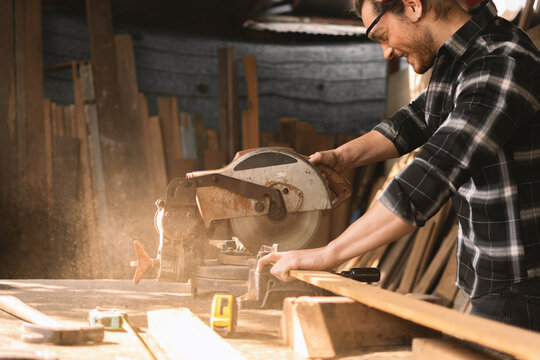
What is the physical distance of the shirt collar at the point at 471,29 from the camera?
1479mm

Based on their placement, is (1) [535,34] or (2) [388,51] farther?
(1) [535,34]

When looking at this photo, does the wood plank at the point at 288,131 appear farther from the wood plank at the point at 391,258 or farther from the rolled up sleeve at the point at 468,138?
the rolled up sleeve at the point at 468,138

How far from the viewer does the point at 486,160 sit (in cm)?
132

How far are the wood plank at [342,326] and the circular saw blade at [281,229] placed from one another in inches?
29.3

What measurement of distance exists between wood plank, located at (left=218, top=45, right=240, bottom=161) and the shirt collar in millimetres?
3787

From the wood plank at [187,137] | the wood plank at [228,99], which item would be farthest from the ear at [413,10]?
the wood plank at [187,137]

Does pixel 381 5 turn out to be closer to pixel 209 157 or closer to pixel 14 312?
pixel 14 312

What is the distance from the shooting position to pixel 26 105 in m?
4.68

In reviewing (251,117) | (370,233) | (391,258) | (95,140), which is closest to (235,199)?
(370,233)

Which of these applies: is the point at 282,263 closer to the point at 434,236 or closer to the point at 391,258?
the point at 434,236

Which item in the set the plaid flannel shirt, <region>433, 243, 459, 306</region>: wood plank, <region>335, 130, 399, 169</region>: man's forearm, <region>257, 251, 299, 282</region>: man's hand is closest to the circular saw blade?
<region>335, 130, 399, 169</region>: man's forearm

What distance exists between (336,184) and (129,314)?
90 centimetres

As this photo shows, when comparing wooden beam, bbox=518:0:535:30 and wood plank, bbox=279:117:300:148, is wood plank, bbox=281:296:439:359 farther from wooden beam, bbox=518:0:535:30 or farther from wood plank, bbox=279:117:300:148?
wood plank, bbox=279:117:300:148

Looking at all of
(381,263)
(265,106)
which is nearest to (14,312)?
(381,263)
